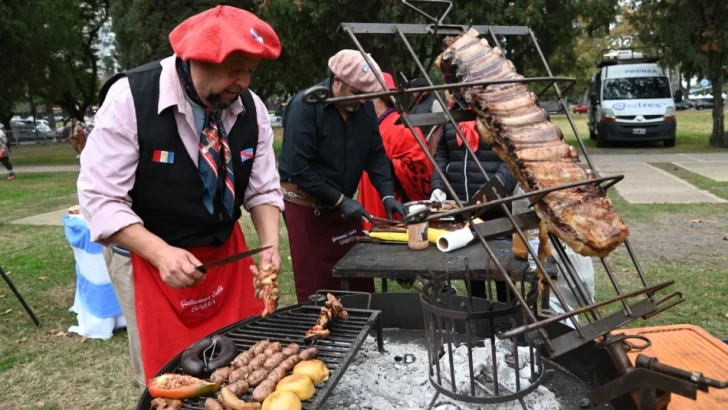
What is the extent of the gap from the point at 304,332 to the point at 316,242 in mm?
1502

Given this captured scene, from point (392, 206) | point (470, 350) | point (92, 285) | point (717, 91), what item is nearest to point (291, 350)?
point (470, 350)

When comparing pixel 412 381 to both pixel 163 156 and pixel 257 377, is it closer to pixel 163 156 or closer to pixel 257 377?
pixel 257 377

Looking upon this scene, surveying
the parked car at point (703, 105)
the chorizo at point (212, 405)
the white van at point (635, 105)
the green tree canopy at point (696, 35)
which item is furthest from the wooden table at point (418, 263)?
the parked car at point (703, 105)

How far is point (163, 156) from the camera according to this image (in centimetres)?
215

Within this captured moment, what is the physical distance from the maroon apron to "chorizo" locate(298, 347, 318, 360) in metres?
1.72

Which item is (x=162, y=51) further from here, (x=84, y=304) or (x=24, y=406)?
(x=24, y=406)

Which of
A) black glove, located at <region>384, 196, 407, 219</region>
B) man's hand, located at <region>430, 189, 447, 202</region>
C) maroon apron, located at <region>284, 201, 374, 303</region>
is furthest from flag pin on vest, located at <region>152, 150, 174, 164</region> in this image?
man's hand, located at <region>430, 189, 447, 202</region>

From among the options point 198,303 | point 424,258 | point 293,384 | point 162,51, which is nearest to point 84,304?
point 198,303

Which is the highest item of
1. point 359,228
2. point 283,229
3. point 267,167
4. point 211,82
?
point 211,82

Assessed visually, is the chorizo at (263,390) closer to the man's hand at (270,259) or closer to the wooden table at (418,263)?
the man's hand at (270,259)

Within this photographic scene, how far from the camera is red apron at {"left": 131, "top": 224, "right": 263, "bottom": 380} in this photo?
2.31 meters

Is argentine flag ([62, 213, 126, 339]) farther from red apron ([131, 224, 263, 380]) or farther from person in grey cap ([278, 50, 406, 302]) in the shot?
red apron ([131, 224, 263, 380])

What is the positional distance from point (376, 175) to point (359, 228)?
1.26 feet

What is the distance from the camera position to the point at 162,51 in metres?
16.4
